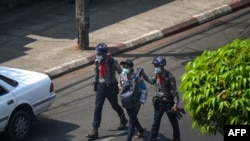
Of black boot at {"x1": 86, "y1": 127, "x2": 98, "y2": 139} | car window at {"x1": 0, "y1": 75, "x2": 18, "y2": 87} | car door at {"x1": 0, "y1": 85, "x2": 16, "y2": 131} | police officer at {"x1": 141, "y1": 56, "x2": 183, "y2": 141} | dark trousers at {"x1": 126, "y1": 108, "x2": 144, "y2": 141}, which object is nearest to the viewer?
police officer at {"x1": 141, "y1": 56, "x2": 183, "y2": 141}

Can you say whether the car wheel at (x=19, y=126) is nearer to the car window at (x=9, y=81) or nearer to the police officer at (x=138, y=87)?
the car window at (x=9, y=81)

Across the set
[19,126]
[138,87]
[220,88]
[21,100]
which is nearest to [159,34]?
[21,100]

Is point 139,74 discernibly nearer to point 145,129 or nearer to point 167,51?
point 145,129

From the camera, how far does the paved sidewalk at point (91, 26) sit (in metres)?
19.4

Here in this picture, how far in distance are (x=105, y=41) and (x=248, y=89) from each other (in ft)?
37.0

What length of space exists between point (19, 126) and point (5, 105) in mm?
583

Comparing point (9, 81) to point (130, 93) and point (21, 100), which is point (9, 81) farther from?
point (130, 93)

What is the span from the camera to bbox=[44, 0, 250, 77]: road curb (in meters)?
18.6

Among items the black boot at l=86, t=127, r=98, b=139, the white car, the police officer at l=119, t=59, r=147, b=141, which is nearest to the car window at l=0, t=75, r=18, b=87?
the white car

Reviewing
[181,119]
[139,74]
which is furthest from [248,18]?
[139,74]

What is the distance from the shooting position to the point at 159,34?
68.7 ft

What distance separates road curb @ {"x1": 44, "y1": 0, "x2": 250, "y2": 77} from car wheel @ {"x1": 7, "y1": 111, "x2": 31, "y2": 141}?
13.7 feet

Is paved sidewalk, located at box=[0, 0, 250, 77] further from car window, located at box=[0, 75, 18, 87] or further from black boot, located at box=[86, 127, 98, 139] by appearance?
black boot, located at box=[86, 127, 98, 139]

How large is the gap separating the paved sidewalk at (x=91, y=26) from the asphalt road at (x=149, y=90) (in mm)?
366
